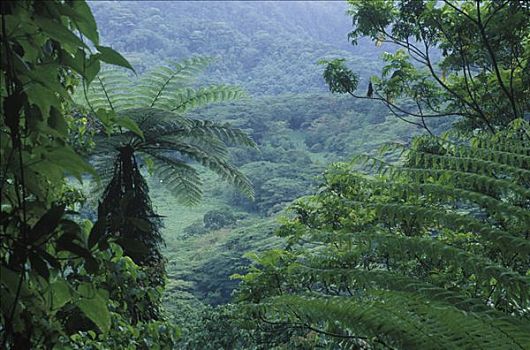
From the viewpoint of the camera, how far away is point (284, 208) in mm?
5379

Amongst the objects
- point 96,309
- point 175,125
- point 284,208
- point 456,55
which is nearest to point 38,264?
point 96,309

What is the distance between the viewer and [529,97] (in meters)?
5.01

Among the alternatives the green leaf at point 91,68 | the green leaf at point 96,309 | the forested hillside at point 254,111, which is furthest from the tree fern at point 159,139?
the green leaf at point 91,68

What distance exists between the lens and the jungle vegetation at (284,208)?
694mm

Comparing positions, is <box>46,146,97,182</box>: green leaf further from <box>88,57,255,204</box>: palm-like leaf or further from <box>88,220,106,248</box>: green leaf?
<box>88,57,255,204</box>: palm-like leaf

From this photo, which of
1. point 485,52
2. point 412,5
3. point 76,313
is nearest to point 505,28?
point 485,52

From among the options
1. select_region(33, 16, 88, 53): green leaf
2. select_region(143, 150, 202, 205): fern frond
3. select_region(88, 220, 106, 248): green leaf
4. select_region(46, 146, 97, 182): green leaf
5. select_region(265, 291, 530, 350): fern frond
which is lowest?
select_region(143, 150, 202, 205): fern frond

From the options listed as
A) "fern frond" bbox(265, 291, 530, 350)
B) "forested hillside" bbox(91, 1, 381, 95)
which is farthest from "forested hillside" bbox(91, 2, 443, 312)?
"fern frond" bbox(265, 291, 530, 350)

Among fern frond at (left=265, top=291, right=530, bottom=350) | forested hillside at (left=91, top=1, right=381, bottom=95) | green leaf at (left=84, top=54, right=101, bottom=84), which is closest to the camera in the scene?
green leaf at (left=84, top=54, right=101, bottom=84)

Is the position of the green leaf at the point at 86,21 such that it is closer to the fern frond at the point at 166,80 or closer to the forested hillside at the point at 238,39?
the fern frond at the point at 166,80

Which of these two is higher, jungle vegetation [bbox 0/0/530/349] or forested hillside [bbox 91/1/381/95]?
forested hillside [bbox 91/1/381/95]

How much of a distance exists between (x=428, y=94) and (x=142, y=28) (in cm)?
4292

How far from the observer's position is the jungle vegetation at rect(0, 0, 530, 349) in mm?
694

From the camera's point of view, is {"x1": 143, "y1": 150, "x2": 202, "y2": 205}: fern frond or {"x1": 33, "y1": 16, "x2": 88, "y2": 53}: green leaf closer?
{"x1": 33, "y1": 16, "x2": 88, "y2": 53}: green leaf
